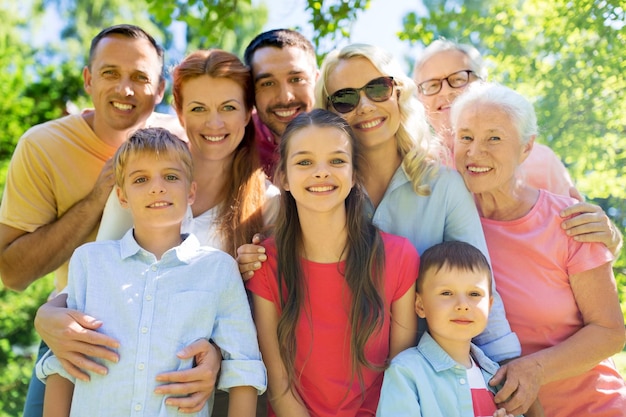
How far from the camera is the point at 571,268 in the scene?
2973 mm

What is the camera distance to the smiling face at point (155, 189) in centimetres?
276

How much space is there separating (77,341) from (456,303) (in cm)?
156

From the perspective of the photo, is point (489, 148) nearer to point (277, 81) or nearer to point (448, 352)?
point (448, 352)

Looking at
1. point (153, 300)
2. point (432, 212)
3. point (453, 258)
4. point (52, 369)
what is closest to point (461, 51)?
point (432, 212)

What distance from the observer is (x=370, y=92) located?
10.3 feet

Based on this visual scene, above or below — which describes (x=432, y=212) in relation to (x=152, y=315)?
above

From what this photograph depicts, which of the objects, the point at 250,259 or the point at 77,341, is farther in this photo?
the point at 250,259

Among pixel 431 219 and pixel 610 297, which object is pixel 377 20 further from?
pixel 610 297

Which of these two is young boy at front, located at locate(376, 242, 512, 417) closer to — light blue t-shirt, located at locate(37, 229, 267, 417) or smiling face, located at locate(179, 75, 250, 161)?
light blue t-shirt, located at locate(37, 229, 267, 417)

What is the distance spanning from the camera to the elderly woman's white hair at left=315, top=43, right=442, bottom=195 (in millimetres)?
3119

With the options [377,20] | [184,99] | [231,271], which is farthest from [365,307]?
[377,20]

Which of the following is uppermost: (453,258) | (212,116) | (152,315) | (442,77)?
(442,77)

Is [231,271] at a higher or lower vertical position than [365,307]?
higher

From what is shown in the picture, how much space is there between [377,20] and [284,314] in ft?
11.1
